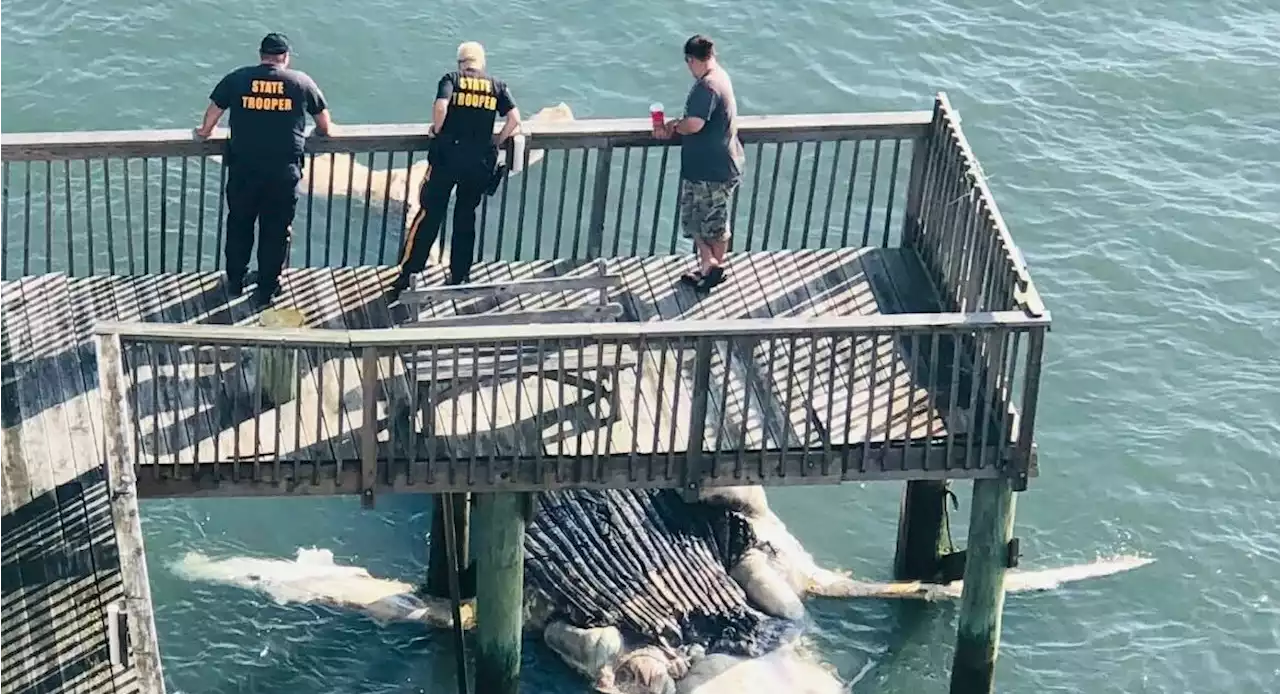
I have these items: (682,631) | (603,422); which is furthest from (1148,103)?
(603,422)

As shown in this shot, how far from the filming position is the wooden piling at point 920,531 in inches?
719

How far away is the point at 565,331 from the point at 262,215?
2942 mm

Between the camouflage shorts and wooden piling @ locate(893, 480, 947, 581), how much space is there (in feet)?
10.8

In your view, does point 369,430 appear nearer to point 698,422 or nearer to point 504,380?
point 504,380

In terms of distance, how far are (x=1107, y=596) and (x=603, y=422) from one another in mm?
6981

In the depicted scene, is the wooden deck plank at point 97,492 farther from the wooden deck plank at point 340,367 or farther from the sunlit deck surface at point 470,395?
the wooden deck plank at point 340,367

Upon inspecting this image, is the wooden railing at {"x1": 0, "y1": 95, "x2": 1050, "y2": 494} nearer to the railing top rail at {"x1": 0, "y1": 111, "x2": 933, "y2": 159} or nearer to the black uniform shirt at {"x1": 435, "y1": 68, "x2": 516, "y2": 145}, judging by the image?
the railing top rail at {"x1": 0, "y1": 111, "x2": 933, "y2": 159}

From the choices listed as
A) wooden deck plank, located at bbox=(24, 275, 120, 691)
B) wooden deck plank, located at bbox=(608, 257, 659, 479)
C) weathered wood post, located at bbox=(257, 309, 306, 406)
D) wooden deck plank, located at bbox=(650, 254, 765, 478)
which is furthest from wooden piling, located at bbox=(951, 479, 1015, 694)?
wooden deck plank, located at bbox=(24, 275, 120, 691)

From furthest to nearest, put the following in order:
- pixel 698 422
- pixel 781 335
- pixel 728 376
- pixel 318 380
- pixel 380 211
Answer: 1. pixel 380 211
2. pixel 698 422
3. pixel 728 376
4. pixel 781 335
5. pixel 318 380

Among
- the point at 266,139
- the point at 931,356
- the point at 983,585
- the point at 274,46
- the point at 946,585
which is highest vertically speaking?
the point at 274,46

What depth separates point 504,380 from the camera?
15055 millimetres

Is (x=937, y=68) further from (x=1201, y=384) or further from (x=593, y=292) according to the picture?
(x=593, y=292)

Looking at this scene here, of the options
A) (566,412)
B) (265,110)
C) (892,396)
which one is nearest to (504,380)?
(566,412)

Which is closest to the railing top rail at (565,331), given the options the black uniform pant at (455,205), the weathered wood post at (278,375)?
the weathered wood post at (278,375)
